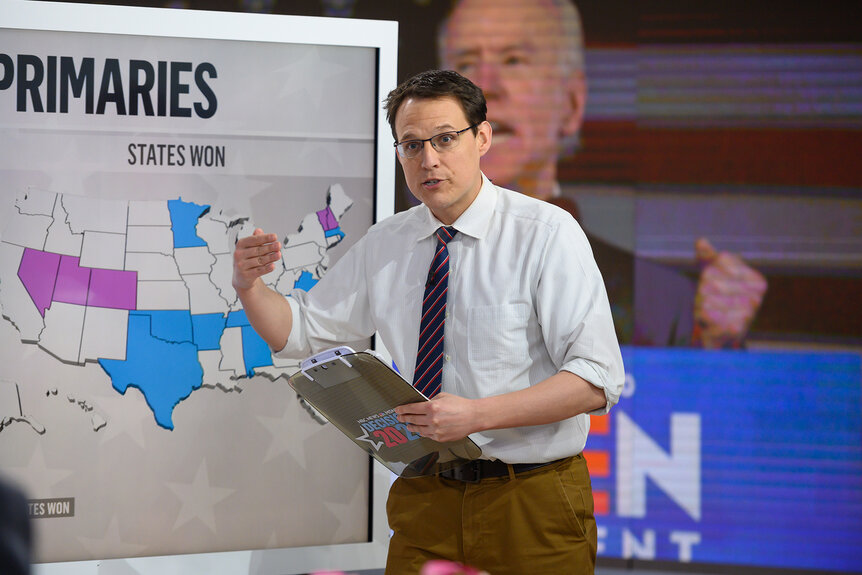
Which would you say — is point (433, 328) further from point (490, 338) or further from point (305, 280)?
point (305, 280)

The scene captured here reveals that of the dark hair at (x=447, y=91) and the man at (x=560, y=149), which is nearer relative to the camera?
the dark hair at (x=447, y=91)

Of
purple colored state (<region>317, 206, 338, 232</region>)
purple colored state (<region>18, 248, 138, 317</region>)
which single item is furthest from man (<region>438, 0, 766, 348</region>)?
purple colored state (<region>18, 248, 138, 317</region>)

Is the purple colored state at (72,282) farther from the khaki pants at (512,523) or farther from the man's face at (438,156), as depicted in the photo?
the khaki pants at (512,523)

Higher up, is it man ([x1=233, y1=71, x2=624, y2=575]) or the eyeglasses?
the eyeglasses

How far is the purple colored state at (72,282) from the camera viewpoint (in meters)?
2.70

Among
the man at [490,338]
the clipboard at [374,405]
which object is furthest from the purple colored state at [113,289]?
the clipboard at [374,405]

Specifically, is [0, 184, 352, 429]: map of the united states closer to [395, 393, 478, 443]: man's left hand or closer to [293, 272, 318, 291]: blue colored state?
[293, 272, 318, 291]: blue colored state

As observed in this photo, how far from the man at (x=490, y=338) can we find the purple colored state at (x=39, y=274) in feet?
3.16

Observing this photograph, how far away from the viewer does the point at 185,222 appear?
110 inches

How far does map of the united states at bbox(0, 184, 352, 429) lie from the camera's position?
2.69 meters

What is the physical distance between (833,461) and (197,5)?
3.24 metres

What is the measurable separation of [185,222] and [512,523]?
1.60m

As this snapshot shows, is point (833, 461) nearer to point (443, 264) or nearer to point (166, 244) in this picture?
point (443, 264)

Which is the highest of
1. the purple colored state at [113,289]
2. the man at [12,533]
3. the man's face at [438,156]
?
the man's face at [438,156]
